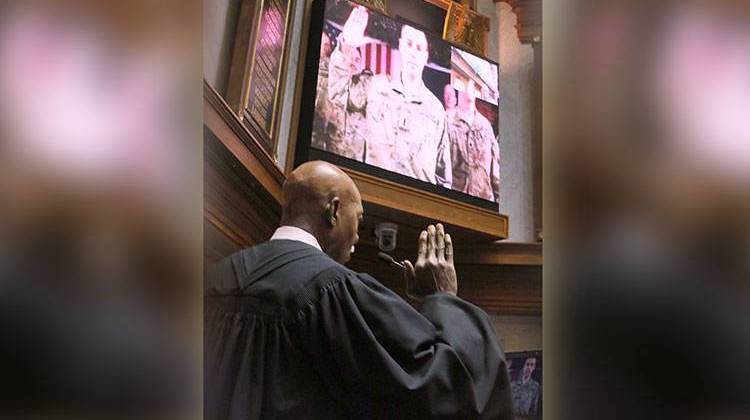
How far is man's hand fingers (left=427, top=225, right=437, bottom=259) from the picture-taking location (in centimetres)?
70

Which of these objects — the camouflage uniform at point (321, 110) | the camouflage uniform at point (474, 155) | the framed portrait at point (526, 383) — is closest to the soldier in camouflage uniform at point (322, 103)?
the camouflage uniform at point (321, 110)

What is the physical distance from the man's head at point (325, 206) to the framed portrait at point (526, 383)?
19 centimetres

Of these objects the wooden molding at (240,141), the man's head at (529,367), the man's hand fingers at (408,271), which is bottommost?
the man's head at (529,367)

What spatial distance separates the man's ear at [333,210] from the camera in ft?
2.46

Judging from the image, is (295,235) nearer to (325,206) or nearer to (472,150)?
(325,206)

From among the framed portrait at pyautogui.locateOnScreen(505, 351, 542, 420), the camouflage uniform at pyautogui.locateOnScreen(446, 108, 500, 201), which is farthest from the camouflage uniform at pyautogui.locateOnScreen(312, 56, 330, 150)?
the framed portrait at pyautogui.locateOnScreen(505, 351, 542, 420)

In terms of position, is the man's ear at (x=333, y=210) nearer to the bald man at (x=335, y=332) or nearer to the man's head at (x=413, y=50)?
the bald man at (x=335, y=332)

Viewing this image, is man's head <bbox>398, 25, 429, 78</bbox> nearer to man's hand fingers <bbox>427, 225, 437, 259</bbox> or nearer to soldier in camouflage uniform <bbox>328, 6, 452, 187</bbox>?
soldier in camouflage uniform <bbox>328, 6, 452, 187</bbox>
